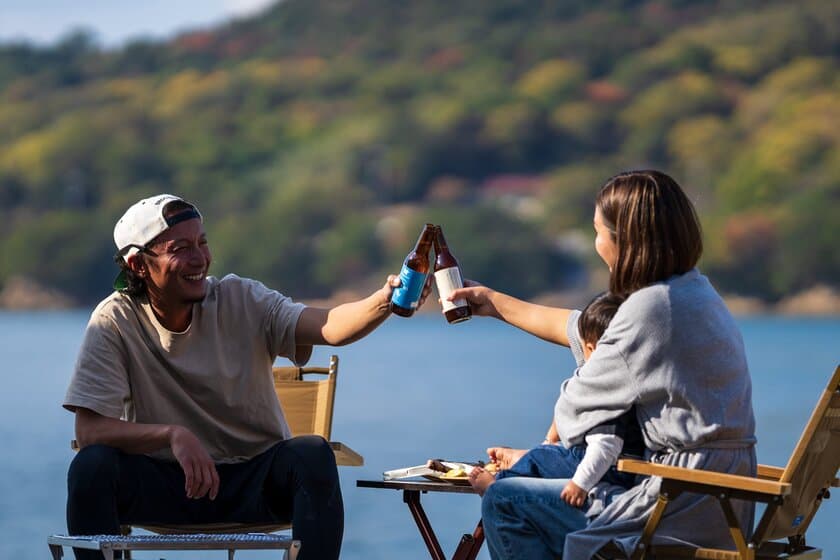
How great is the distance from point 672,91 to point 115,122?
1927 centimetres

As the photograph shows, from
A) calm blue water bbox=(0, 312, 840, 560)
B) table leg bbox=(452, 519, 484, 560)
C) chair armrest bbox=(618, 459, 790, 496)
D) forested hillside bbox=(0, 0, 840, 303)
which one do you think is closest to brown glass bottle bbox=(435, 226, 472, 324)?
table leg bbox=(452, 519, 484, 560)

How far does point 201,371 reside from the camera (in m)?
3.26

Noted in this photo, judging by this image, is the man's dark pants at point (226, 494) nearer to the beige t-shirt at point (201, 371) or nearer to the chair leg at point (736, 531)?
the beige t-shirt at point (201, 371)

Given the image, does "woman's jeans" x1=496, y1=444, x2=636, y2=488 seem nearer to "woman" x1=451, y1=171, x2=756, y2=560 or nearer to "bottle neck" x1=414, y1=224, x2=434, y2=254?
"woman" x1=451, y1=171, x2=756, y2=560

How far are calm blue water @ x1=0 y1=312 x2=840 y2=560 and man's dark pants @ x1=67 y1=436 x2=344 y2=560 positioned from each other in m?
4.75

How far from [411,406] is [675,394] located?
72.5 ft

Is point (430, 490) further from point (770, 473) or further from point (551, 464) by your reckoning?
point (770, 473)

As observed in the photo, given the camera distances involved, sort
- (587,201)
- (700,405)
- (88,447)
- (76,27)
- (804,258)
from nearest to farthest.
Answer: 1. (700,405)
2. (88,447)
3. (804,258)
4. (587,201)
5. (76,27)

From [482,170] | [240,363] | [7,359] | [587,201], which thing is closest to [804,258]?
[587,201]

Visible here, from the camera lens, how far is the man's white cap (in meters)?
3.27

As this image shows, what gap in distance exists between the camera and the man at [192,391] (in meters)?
3.08

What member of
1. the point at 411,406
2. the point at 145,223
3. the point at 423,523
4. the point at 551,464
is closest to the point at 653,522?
the point at 551,464

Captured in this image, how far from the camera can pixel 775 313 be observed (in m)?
44.5

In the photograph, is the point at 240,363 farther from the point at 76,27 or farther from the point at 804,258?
the point at 76,27
